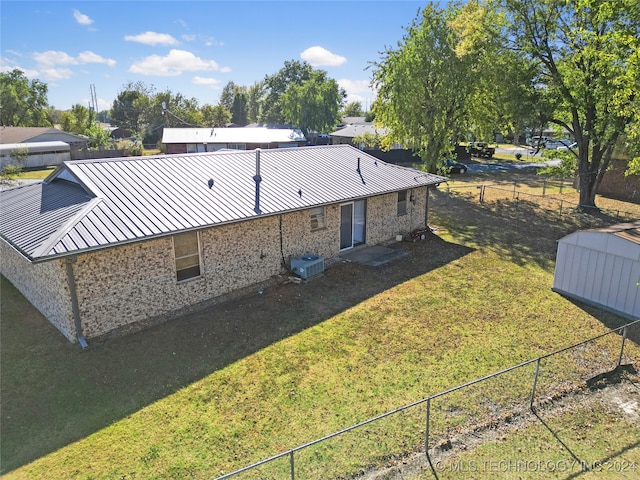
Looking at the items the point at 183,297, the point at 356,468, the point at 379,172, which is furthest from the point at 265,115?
the point at 356,468

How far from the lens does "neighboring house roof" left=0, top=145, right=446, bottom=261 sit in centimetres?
1058

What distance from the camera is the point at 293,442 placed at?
298 inches

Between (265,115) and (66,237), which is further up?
(265,115)

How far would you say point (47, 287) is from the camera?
37.1 feet

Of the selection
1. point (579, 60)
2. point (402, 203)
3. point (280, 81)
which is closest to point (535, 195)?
point (579, 60)

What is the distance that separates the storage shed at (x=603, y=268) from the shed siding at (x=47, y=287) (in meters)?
14.0

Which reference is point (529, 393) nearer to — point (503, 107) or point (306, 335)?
Result: point (306, 335)

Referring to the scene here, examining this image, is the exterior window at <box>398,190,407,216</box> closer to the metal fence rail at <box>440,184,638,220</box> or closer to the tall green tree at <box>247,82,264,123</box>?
the metal fence rail at <box>440,184,638,220</box>

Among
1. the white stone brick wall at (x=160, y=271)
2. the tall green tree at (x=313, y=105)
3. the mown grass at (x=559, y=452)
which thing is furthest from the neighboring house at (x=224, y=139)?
the mown grass at (x=559, y=452)

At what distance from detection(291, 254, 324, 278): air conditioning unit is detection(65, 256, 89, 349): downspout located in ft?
21.5

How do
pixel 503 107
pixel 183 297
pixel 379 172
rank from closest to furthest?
pixel 183 297 → pixel 379 172 → pixel 503 107

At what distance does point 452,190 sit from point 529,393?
82.4 ft

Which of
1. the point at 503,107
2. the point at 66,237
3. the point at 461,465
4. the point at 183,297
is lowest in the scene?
the point at 461,465

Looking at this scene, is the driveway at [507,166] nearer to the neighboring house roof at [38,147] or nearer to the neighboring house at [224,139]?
the neighboring house at [224,139]
